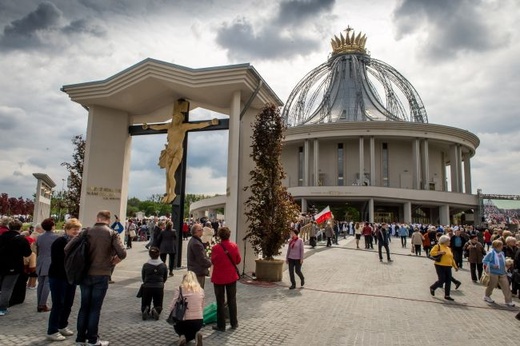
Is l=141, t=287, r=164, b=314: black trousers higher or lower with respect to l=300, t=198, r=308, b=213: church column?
lower

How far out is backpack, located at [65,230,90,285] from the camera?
5.00 metres

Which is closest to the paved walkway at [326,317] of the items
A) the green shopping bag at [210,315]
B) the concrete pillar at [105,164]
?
the green shopping bag at [210,315]

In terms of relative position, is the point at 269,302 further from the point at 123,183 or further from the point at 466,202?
the point at 466,202

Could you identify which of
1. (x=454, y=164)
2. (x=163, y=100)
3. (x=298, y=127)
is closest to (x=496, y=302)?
(x=163, y=100)

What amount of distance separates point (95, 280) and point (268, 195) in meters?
7.10

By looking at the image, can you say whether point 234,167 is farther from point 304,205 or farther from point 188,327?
point 304,205

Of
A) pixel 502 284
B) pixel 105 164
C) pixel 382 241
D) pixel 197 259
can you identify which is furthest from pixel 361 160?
pixel 197 259

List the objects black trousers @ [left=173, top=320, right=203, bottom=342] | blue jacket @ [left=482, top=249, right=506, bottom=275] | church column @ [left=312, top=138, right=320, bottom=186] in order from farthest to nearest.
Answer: church column @ [left=312, top=138, right=320, bottom=186]
blue jacket @ [left=482, top=249, right=506, bottom=275]
black trousers @ [left=173, top=320, right=203, bottom=342]

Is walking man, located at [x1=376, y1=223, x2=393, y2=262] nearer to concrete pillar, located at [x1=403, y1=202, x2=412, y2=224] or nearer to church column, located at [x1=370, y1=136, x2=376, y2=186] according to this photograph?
concrete pillar, located at [x1=403, y1=202, x2=412, y2=224]

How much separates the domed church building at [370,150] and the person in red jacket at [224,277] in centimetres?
4187

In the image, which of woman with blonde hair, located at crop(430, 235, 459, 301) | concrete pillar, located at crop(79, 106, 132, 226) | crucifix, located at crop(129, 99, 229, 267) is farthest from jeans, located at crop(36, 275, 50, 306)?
woman with blonde hair, located at crop(430, 235, 459, 301)

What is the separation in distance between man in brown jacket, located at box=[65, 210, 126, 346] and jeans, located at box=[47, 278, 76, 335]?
2.18 ft

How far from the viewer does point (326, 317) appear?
7367 mm

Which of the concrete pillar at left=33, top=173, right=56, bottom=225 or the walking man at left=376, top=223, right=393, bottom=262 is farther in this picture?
the concrete pillar at left=33, top=173, right=56, bottom=225
